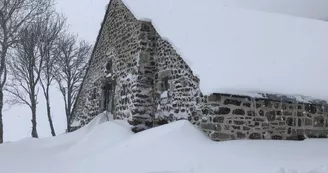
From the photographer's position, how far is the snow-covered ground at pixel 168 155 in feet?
27.6

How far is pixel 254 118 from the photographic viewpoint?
33.1 feet

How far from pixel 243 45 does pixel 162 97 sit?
2.83 metres

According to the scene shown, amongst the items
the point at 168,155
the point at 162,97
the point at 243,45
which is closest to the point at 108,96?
the point at 162,97

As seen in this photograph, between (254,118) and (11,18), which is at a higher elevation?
(11,18)

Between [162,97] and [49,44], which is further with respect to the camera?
[49,44]

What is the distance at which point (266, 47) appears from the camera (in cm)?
1290

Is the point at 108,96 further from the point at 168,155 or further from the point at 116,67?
the point at 168,155

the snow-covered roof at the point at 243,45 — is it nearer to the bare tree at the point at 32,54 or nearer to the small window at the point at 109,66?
the small window at the point at 109,66

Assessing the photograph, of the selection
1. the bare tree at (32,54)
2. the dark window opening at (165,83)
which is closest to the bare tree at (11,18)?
the bare tree at (32,54)

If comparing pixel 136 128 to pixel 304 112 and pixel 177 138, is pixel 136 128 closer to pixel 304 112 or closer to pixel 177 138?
pixel 177 138

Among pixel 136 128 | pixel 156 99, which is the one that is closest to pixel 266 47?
pixel 156 99

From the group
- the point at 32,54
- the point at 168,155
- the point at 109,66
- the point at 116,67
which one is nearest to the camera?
the point at 168,155

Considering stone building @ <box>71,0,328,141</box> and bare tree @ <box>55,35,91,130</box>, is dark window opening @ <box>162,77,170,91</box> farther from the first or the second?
bare tree @ <box>55,35,91,130</box>

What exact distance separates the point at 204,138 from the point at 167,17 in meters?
5.60
